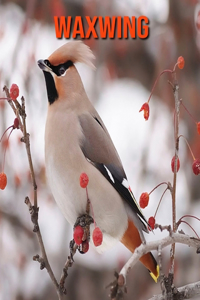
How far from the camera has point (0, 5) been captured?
4426 millimetres

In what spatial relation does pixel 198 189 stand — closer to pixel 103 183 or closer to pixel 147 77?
pixel 147 77

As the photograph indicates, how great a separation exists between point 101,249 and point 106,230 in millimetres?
173

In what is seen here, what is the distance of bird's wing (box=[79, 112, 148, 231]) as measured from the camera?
93.0 inches

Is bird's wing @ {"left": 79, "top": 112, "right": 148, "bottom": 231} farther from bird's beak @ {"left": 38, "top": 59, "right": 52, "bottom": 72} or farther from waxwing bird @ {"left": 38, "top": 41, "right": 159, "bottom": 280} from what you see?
bird's beak @ {"left": 38, "top": 59, "right": 52, "bottom": 72}

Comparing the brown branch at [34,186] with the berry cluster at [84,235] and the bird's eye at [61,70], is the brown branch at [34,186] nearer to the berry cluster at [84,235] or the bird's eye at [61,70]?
the berry cluster at [84,235]

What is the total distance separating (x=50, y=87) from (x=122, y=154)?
2701mm

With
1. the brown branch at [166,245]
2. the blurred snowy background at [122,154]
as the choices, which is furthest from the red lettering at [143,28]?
the brown branch at [166,245]

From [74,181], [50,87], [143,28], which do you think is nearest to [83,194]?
[74,181]

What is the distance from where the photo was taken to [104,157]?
2387 mm

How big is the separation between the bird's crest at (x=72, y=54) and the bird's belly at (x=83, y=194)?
17.8 inches

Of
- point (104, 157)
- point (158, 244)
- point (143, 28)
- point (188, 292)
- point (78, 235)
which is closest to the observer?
point (158, 244)

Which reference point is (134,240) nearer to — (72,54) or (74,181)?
(74,181)

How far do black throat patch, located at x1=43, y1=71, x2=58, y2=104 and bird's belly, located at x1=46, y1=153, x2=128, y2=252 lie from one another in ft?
1.16

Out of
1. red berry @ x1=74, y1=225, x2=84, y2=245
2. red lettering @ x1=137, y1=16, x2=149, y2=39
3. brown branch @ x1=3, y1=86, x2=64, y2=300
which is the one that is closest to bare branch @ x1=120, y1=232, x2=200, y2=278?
brown branch @ x1=3, y1=86, x2=64, y2=300
